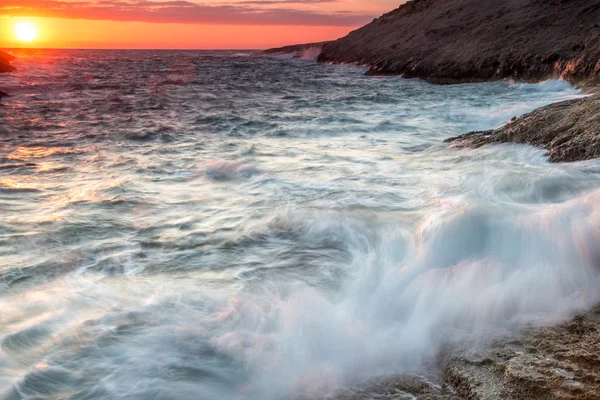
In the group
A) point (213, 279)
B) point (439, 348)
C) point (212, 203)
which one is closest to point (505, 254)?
point (439, 348)

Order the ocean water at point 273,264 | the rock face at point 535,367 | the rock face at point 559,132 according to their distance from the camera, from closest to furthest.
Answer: the rock face at point 535,367 → the ocean water at point 273,264 → the rock face at point 559,132

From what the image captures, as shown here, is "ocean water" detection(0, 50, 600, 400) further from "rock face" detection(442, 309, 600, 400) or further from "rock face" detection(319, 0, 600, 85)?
"rock face" detection(319, 0, 600, 85)

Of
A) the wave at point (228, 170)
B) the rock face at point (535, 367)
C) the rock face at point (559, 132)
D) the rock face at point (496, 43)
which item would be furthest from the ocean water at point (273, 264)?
the rock face at point (496, 43)

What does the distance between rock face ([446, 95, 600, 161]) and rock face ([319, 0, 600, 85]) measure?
824 cm

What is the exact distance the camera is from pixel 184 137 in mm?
11172

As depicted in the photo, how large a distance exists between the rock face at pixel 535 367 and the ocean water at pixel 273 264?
18 centimetres

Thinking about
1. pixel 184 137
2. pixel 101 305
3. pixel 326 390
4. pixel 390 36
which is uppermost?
pixel 390 36

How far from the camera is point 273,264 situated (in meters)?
4.20

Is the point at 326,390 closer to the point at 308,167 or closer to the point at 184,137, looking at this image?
the point at 308,167

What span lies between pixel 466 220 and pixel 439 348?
1.89 m

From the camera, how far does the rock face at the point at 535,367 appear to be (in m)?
2.28

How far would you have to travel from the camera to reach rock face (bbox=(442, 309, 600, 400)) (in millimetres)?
2279

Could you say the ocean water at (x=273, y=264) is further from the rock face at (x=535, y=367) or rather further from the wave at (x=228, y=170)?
the rock face at (x=535, y=367)

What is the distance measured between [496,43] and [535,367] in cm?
2605
